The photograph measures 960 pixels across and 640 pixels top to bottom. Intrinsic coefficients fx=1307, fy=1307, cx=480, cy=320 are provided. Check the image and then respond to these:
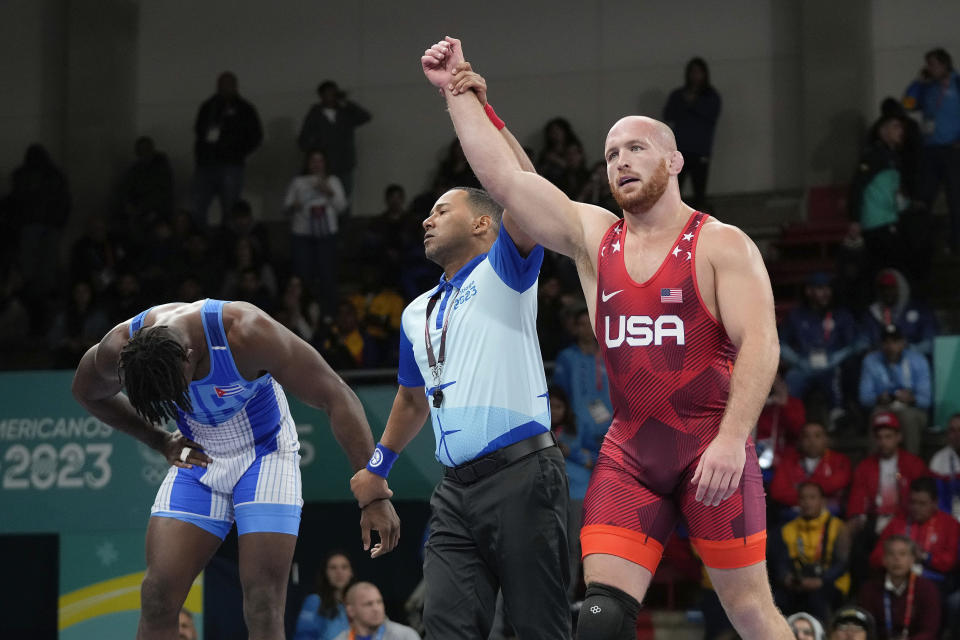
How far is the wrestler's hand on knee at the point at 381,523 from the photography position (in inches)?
195

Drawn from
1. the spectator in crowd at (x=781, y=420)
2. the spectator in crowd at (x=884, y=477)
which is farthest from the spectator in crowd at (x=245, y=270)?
the spectator in crowd at (x=884, y=477)

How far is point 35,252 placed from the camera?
15484mm

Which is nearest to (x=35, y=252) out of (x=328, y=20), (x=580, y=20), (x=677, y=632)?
(x=328, y=20)

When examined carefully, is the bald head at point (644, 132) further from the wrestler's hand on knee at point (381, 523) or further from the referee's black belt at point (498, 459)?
the wrestler's hand on knee at point (381, 523)

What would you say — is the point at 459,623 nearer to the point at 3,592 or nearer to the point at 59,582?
the point at 59,582

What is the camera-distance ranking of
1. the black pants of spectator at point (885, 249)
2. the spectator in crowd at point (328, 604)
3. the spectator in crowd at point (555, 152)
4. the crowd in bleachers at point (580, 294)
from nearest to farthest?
the spectator in crowd at point (328, 604)
the crowd in bleachers at point (580, 294)
the black pants of spectator at point (885, 249)
the spectator in crowd at point (555, 152)

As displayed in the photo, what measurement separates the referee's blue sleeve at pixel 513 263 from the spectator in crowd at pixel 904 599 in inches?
204

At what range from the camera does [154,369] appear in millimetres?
4773

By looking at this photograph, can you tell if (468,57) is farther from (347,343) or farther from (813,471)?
(813,471)

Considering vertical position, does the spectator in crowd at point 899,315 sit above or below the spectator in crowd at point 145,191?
below

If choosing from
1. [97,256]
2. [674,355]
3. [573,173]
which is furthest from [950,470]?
[97,256]

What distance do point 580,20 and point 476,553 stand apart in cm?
1301

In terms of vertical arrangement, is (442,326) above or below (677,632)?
above

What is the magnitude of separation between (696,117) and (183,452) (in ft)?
33.4
